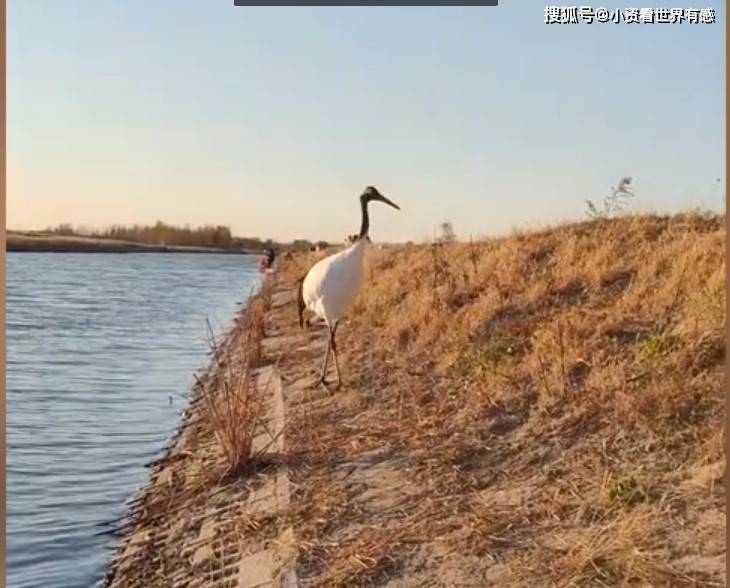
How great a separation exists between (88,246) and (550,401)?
0.97 m

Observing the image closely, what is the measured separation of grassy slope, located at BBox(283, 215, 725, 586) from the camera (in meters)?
1.51

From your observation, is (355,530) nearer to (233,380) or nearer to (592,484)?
(592,484)

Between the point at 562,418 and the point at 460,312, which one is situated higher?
the point at 460,312

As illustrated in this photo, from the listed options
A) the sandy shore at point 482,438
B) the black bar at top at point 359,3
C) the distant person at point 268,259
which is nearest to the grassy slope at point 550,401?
the sandy shore at point 482,438

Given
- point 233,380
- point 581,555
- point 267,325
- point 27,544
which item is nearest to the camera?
point 581,555

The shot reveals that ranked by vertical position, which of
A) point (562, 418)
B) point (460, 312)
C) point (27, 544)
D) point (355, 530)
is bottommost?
point (27, 544)

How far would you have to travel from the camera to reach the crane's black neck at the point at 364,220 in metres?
1.87

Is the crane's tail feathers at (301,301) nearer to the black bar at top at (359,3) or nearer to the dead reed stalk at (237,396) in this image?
the dead reed stalk at (237,396)

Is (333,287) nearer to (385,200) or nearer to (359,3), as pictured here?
(385,200)

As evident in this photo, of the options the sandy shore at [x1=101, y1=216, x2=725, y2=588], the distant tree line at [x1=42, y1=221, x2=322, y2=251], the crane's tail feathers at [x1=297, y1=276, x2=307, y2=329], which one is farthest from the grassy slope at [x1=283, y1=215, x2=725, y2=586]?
the distant tree line at [x1=42, y1=221, x2=322, y2=251]

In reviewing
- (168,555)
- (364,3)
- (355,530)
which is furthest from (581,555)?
(364,3)

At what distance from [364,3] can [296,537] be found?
0.88 meters

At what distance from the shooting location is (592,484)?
1.69 metres

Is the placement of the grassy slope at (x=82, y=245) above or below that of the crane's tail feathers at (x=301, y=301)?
above
